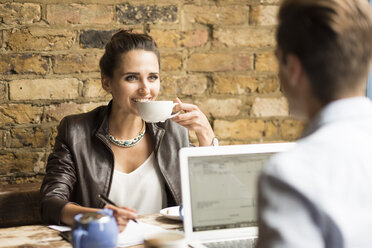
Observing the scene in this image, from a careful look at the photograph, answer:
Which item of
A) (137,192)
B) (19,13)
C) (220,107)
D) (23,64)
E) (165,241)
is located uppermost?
(19,13)

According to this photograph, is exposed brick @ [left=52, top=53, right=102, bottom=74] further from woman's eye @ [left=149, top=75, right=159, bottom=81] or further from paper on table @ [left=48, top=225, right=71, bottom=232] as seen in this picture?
paper on table @ [left=48, top=225, right=71, bottom=232]

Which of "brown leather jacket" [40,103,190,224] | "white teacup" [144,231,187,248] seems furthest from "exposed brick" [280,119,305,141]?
"white teacup" [144,231,187,248]

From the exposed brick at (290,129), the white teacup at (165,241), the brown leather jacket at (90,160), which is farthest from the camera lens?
the exposed brick at (290,129)

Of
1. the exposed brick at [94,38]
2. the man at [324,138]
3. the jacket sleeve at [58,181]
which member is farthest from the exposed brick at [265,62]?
the man at [324,138]

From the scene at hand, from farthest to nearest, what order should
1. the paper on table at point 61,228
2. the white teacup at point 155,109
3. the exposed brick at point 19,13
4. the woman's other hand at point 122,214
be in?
the exposed brick at point 19,13 < the white teacup at point 155,109 < the paper on table at point 61,228 < the woman's other hand at point 122,214

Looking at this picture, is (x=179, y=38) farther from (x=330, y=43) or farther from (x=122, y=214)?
(x=330, y=43)

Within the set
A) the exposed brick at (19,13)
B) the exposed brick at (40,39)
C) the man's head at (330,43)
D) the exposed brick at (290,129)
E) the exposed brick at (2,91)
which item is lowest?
the exposed brick at (290,129)

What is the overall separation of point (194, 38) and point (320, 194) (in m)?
1.78

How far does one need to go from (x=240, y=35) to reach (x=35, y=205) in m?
1.31

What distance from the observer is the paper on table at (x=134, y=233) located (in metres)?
1.18

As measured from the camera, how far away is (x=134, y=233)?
1248 millimetres

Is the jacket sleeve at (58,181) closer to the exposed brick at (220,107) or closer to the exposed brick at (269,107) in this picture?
the exposed brick at (220,107)

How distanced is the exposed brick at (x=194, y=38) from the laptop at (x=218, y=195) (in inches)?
46.8

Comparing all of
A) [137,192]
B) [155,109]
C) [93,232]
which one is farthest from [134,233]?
[137,192]
